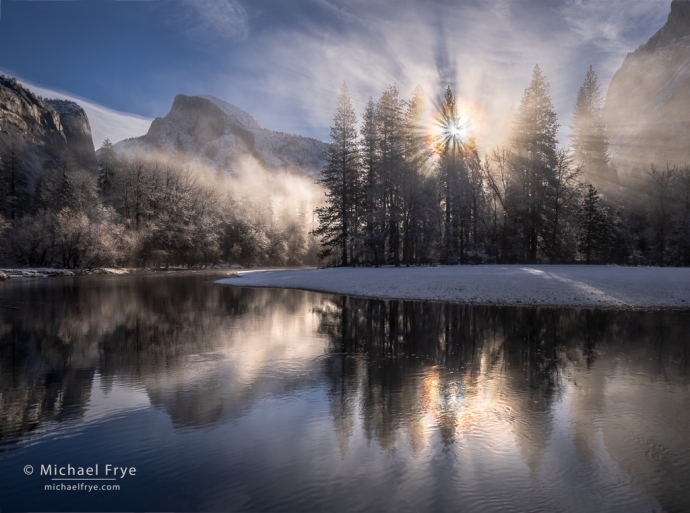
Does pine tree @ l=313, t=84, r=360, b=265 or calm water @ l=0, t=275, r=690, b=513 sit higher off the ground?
pine tree @ l=313, t=84, r=360, b=265

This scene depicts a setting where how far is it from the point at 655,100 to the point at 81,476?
179 meters

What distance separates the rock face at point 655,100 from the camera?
106 m

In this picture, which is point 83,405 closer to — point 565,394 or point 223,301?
point 565,394

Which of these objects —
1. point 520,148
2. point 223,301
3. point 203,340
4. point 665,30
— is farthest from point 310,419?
point 665,30

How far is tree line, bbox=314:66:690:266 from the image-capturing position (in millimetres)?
45969

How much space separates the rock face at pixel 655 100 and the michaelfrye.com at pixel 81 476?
115680 mm

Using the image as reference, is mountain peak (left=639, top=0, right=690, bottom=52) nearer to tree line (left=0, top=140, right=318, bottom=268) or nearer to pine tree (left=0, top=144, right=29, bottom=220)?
tree line (left=0, top=140, right=318, bottom=268)

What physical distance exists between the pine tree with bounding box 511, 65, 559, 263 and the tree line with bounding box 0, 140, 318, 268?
5579 centimetres

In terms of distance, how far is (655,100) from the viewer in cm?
13525

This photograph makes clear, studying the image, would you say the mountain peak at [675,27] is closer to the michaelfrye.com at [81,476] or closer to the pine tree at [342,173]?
the pine tree at [342,173]

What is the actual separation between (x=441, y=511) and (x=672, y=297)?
25327 mm

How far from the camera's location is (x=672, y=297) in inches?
896

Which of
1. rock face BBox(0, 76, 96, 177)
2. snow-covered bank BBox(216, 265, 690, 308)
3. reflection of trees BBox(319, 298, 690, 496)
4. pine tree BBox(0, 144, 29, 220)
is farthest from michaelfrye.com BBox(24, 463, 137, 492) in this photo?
rock face BBox(0, 76, 96, 177)

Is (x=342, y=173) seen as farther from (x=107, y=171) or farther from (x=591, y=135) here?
(x=107, y=171)
